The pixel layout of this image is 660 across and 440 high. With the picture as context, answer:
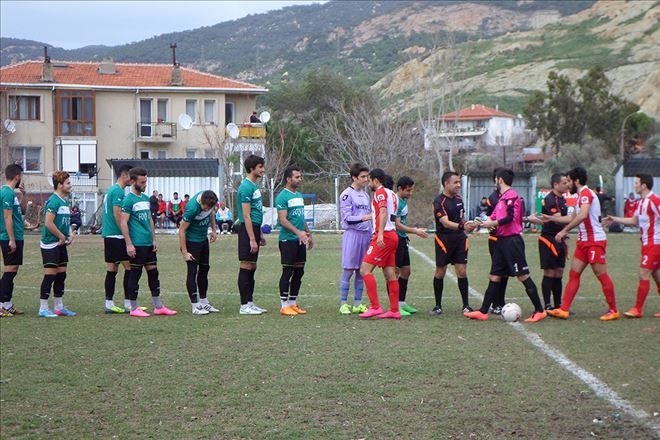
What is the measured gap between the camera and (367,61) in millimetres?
146500

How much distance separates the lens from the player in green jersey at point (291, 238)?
39.6 feet

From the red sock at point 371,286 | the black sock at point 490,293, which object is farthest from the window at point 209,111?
the black sock at point 490,293

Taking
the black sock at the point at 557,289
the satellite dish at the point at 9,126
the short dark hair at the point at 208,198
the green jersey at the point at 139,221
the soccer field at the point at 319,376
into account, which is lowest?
the soccer field at the point at 319,376

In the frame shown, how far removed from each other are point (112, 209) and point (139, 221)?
43 centimetres

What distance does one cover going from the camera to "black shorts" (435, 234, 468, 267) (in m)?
12.3

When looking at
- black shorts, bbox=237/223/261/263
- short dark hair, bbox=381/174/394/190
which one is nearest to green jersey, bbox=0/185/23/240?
black shorts, bbox=237/223/261/263

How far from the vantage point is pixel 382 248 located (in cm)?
1162

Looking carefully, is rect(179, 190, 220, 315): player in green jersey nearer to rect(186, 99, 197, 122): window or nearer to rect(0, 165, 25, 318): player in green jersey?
rect(0, 165, 25, 318): player in green jersey

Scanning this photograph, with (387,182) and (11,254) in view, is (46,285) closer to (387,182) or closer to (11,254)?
(11,254)

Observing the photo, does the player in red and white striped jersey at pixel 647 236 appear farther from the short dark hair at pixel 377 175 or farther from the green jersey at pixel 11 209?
the green jersey at pixel 11 209

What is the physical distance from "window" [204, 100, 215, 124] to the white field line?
48.8 metres

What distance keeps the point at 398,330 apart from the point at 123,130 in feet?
162

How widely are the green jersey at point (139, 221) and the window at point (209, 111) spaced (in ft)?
154

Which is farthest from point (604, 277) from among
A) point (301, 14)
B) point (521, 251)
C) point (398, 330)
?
point (301, 14)
